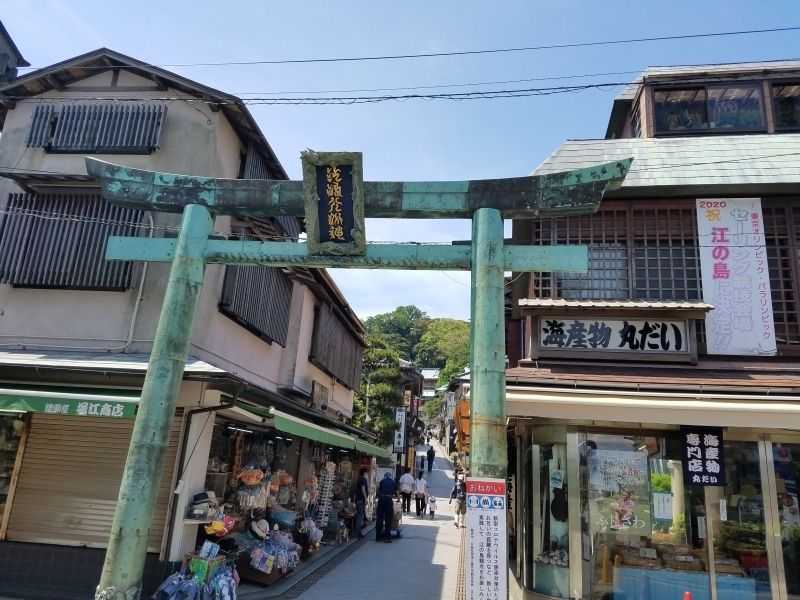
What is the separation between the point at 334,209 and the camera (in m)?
7.59

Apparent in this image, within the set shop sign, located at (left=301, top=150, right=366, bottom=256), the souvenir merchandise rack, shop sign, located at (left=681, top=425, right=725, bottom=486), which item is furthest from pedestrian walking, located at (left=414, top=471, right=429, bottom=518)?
shop sign, located at (left=301, top=150, right=366, bottom=256)

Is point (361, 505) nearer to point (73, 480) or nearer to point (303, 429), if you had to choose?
point (303, 429)

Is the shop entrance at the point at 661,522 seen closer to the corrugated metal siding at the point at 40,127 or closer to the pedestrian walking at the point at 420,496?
the corrugated metal siding at the point at 40,127

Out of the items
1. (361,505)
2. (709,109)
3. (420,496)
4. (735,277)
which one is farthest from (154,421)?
(420,496)

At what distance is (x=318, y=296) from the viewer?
53.6 ft

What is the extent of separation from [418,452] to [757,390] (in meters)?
43.8

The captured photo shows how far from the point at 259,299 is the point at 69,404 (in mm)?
5174

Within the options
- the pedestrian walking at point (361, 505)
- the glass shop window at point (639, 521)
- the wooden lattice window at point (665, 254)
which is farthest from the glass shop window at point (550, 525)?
the pedestrian walking at point (361, 505)

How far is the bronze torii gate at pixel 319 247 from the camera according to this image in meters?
6.44

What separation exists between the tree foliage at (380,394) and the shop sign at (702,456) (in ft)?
70.3

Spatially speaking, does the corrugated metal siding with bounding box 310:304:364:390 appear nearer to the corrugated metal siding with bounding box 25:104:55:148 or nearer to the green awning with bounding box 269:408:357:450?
the green awning with bounding box 269:408:357:450

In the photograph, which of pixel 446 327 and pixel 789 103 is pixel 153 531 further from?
pixel 446 327

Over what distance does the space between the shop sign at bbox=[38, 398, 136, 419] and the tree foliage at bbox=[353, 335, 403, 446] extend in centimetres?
2134

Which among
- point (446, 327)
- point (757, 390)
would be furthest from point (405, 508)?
point (446, 327)
